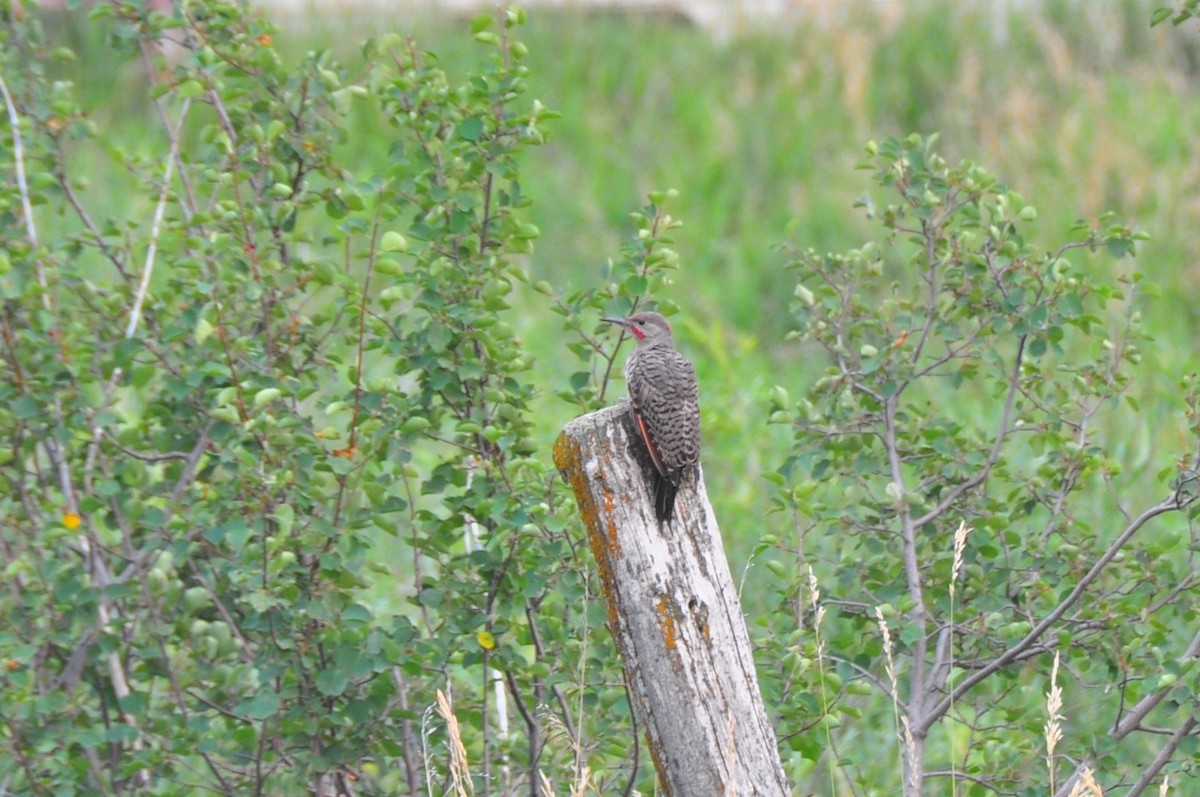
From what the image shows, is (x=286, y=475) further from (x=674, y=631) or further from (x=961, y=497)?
(x=961, y=497)

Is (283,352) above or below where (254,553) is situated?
above

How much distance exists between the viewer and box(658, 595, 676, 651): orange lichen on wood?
3.37 m

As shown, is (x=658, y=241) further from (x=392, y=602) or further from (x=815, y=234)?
(x=815, y=234)

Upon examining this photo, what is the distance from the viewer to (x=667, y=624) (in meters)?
3.38

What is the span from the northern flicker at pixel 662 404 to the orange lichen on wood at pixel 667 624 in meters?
0.22

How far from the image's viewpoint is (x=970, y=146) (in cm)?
1192

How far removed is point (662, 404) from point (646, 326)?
0.68 m

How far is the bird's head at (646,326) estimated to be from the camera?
4.15m

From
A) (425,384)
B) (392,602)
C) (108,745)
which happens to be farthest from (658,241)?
(392,602)

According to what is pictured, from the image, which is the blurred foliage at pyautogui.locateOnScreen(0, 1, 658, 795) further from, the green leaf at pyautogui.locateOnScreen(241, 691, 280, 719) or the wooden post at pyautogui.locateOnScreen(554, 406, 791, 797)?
the wooden post at pyautogui.locateOnScreen(554, 406, 791, 797)

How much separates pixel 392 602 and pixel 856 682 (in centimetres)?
332

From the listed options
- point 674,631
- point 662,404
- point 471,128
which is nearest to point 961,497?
point 662,404

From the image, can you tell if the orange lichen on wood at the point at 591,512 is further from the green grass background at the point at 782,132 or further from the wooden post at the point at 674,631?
the green grass background at the point at 782,132

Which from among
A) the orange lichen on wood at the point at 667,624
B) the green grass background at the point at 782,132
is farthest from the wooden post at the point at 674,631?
the green grass background at the point at 782,132
